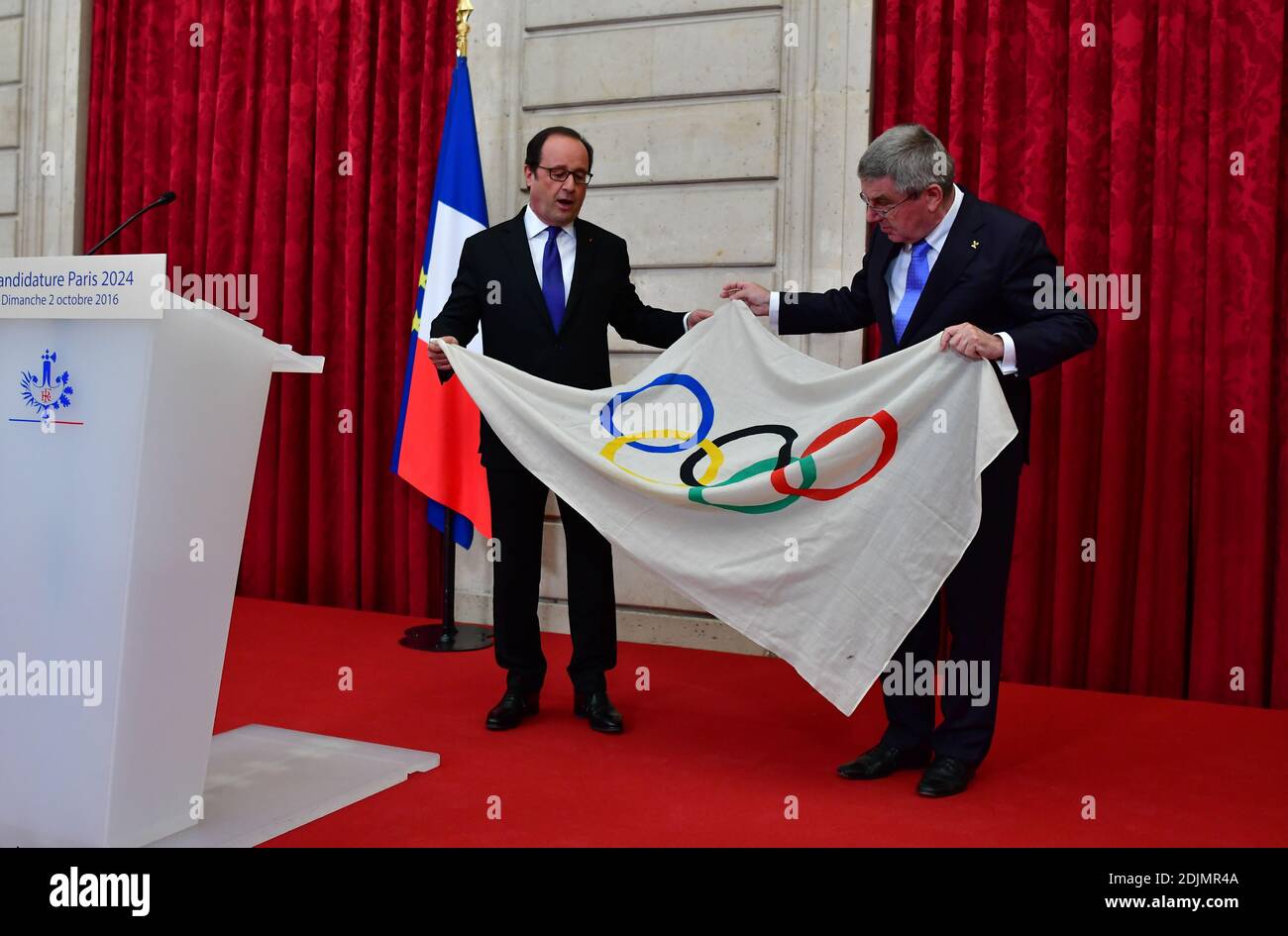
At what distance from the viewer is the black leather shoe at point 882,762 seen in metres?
2.56

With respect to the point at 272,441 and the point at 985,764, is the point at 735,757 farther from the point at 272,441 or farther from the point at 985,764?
the point at 272,441

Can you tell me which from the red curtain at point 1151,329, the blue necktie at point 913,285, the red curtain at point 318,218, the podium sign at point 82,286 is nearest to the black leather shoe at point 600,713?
the blue necktie at point 913,285

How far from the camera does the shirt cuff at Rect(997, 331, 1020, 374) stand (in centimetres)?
239

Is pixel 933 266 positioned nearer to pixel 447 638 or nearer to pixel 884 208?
pixel 884 208

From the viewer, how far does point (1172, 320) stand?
344 centimetres

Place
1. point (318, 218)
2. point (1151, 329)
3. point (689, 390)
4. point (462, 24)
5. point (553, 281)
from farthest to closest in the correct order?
1. point (318, 218)
2. point (462, 24)
3. point (1151, 329)
4. point (553, 281)
5. point (689, 390)

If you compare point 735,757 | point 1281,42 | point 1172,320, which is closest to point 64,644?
point 735,757

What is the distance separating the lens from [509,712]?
2920 mm

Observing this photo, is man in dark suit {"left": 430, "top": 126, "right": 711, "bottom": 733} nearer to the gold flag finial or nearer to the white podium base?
the white podium base

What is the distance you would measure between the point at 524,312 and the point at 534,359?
0.12 meters

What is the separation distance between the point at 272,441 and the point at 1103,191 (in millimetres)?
3288

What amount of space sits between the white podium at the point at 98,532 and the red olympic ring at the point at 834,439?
3.83ft

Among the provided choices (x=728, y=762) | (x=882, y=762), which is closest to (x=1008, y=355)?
(x=882, y=762)

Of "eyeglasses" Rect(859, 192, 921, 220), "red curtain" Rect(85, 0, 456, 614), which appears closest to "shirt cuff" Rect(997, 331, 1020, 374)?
"eyeglasses" Rect(859, 192, 921, 220)
